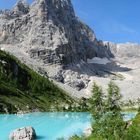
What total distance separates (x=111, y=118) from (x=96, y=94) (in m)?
40.7

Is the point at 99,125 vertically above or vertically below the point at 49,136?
above

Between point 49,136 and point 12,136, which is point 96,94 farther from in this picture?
point 12,136

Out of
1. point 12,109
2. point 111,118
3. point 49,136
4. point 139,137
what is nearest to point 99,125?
point 111,118

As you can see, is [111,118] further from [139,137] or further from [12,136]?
[12,136]

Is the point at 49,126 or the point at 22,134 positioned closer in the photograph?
the point at 22,134

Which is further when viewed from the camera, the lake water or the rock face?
the lake water

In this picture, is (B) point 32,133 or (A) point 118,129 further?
(B) point 32,133

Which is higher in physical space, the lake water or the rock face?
the rock face

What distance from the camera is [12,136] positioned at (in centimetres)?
7725

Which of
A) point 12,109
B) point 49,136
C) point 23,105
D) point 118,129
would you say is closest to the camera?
point 118,129

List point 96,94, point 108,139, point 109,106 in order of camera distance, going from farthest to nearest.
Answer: point 96,94, point 109,106, point 108,139

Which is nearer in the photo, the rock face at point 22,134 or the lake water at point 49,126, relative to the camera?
the rock face at point 22,134

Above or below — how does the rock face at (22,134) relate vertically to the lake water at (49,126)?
above

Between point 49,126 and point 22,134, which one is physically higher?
point 22,134
